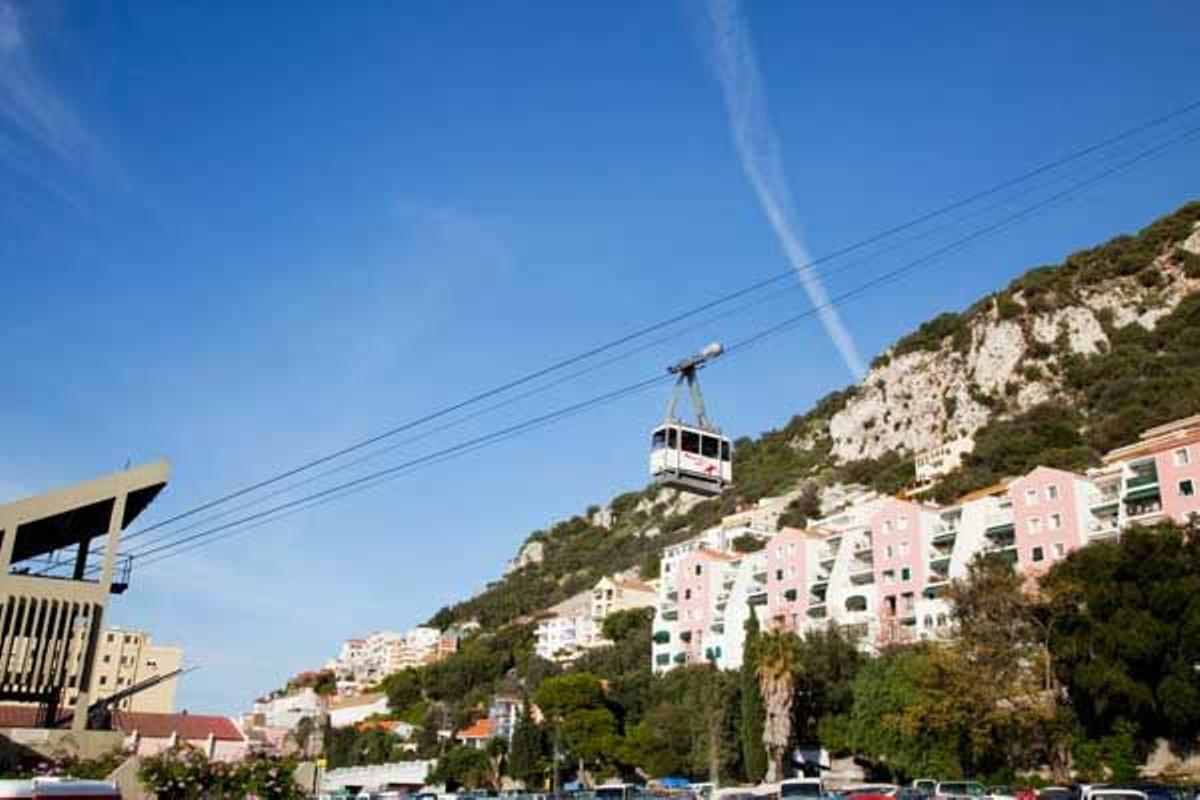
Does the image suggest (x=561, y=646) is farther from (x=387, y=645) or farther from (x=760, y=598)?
(x=387, y=645)

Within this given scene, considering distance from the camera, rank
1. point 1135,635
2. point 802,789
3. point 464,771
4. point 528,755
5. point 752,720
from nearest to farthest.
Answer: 1. point 802,789
2. point 1135,635
3. point 752,720
4. point 528,755
5. point 464,771

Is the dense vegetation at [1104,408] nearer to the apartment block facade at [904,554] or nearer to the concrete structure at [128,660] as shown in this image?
the apartment block facade at [904,554]

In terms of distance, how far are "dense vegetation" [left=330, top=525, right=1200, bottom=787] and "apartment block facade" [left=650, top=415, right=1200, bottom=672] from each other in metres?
5.26

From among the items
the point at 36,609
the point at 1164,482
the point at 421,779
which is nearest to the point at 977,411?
the point at 1164,482

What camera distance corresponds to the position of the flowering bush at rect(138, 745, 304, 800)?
90.9 feet

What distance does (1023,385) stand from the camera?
129m

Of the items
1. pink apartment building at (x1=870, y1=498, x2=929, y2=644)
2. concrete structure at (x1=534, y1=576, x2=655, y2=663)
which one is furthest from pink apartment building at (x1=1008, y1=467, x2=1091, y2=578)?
concrete structure at (x1=534, y1=576, x2=655, y2=663)

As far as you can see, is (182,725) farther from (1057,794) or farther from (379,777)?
(1057,794)

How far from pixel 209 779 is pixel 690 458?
15.8 m

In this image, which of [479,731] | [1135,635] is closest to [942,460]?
[479,731]

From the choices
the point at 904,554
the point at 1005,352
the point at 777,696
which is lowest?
the point at 777,696

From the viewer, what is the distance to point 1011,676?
51.9 m

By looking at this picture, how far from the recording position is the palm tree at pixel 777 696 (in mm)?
63062

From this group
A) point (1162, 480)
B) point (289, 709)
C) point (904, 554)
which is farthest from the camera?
point (289, 709)
